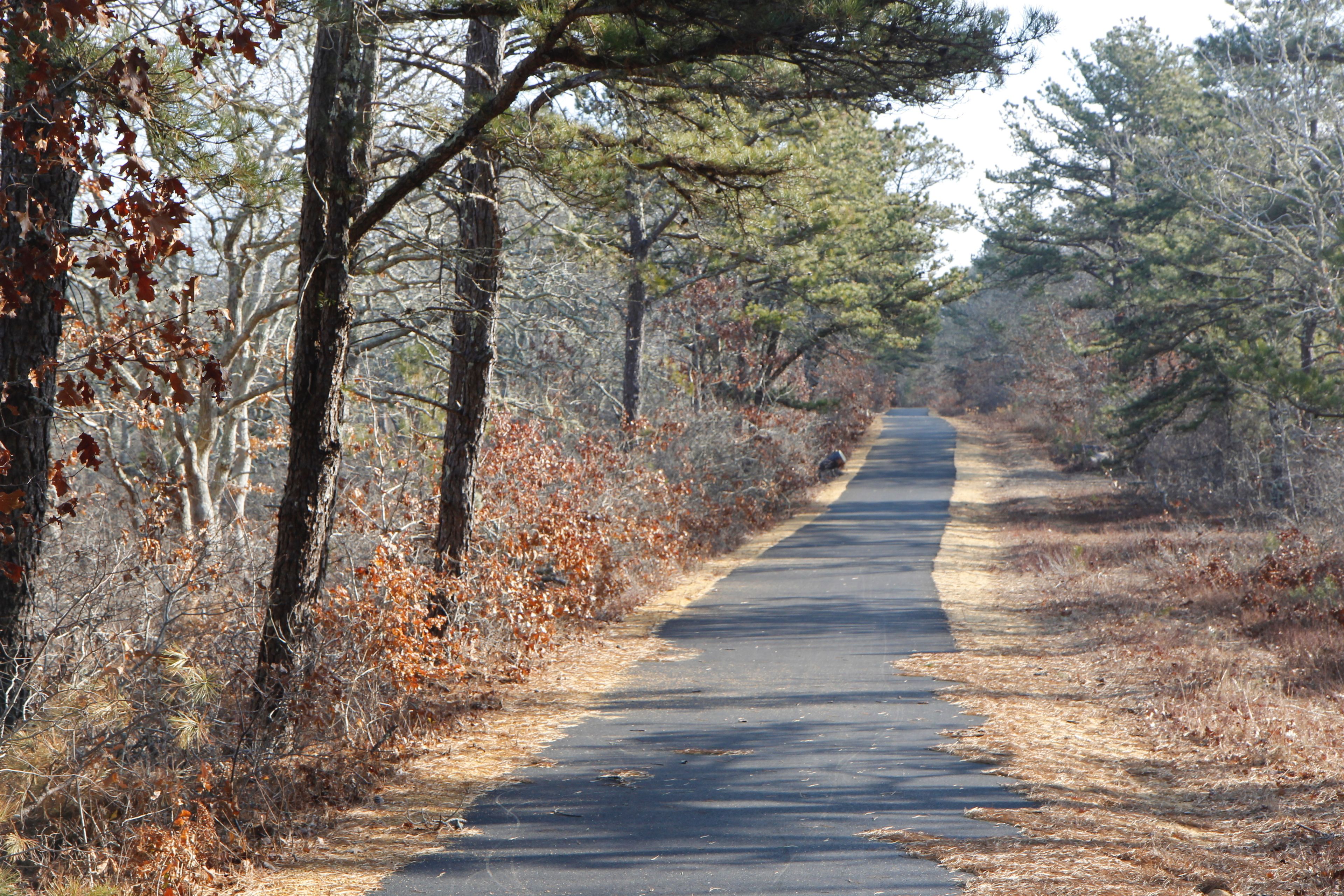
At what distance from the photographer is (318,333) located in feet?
24.3

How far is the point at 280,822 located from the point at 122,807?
819 millimetres

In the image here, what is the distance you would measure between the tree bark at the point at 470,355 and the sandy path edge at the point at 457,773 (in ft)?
4.61

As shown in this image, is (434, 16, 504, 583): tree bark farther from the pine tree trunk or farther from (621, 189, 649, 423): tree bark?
(621, 189, 649, 423): tree bark

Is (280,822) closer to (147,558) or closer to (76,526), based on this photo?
(147,558)

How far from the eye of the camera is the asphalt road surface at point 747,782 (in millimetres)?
5578

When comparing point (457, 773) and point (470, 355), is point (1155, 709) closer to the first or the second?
point (457, 773)

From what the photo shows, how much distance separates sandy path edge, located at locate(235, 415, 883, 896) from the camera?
5.71 metres

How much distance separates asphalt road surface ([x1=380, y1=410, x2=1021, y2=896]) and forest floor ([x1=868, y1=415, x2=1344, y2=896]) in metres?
0.38

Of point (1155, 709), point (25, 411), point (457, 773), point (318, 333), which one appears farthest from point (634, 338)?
point (25, 411)

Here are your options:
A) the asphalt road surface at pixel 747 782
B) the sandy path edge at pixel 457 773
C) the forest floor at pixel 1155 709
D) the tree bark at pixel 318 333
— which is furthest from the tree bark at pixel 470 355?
the forest floor at pixel 1155 709

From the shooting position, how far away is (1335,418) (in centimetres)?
1232

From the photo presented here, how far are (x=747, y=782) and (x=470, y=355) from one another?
5190mm

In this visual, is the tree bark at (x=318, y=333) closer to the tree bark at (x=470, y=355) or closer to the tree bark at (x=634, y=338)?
the tree bark at (x=470, y=355)

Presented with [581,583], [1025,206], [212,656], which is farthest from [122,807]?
[1025,206]
